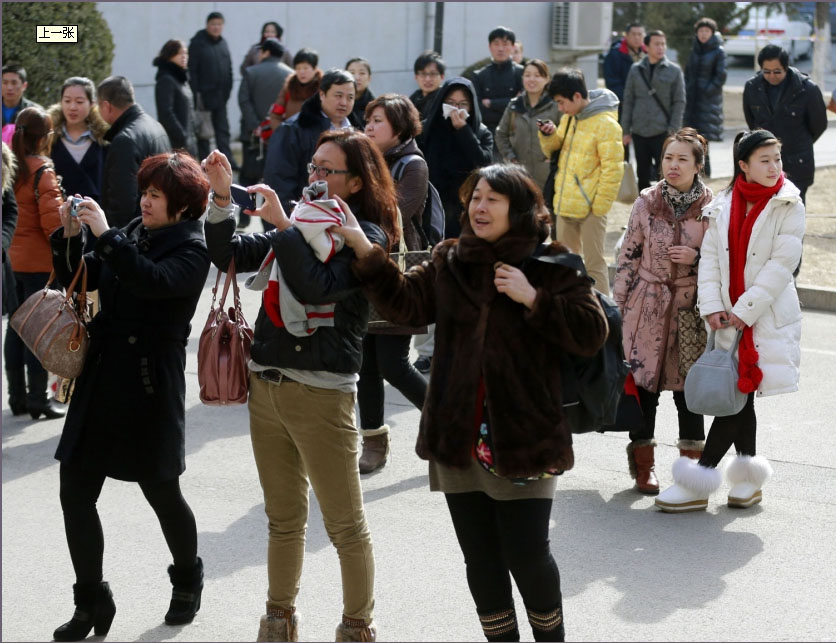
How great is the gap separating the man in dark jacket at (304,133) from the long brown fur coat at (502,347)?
12.6 feet

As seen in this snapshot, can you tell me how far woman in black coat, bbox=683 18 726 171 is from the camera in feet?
52.8

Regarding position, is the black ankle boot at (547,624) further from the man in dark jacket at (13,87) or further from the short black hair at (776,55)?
the short black hair at (776,55)

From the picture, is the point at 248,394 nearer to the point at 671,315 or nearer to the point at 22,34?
the point at 671,315

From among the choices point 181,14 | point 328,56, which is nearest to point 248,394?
point 181,14

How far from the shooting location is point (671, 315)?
602 cm

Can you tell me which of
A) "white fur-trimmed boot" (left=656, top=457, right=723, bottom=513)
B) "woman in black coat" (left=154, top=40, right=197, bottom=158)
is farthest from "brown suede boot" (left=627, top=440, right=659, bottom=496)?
Answer: "woman in black coat" (left=154, top=40, right=197, bottom=158)

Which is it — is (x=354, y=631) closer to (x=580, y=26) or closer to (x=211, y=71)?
(x=211, y=71)

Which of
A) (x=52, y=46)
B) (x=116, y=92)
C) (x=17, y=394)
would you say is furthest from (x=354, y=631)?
(x=52, y=46)

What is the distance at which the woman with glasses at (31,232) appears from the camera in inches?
282

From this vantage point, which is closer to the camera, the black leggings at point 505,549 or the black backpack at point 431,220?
the black leggings at point 505,549

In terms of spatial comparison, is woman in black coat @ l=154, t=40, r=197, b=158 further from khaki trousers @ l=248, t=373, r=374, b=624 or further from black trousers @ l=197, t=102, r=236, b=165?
khaki trousers @ l=248, t=373, r=374, b=624

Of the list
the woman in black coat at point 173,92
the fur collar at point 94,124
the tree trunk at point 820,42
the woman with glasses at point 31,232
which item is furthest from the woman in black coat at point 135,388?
the tree trunk at point 820,42

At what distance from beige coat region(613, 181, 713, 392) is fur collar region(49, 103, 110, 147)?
3.52 meters

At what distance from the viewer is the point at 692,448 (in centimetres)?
615
